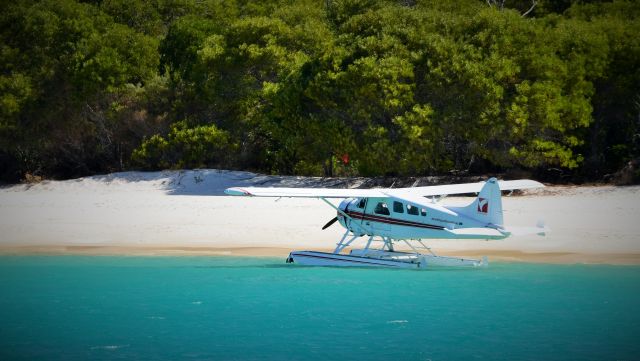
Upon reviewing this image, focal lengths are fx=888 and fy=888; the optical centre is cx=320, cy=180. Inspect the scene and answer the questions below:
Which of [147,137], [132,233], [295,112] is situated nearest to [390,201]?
[132,233]

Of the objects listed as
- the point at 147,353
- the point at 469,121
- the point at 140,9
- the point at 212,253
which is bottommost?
the point at 147,353

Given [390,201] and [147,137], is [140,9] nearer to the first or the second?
[147,137]

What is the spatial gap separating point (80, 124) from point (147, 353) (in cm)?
3515

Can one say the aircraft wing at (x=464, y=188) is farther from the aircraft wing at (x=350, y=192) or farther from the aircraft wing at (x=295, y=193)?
the aircraft wing at (x=295, y=193)

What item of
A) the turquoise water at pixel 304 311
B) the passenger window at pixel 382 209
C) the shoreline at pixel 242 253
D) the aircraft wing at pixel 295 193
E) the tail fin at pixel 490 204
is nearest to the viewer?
the turquoise water at pixel 304 311

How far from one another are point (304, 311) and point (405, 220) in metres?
3.48

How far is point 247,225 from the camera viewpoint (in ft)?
97.2

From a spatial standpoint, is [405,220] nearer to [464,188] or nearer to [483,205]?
[483,205]

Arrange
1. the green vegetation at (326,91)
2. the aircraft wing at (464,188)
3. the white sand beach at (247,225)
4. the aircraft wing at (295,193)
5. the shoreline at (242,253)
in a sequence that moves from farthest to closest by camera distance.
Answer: the green vegetation at (326,91) < the white sand beach at (247,225) < the shoreline at (242,253) < the aircraft wing at (464,188) < the aircraft wing at (295,193)

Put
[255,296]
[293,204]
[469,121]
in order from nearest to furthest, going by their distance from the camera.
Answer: [255,296] < [293,204] < [469,121]

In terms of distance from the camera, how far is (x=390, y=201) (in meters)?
21.4

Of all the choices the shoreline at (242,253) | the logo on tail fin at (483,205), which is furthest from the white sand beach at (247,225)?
the logo on tail fin at (483,205)

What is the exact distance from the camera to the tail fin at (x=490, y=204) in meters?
20.2

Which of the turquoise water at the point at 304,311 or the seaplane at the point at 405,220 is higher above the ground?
the seaplane at the point at 405,220
